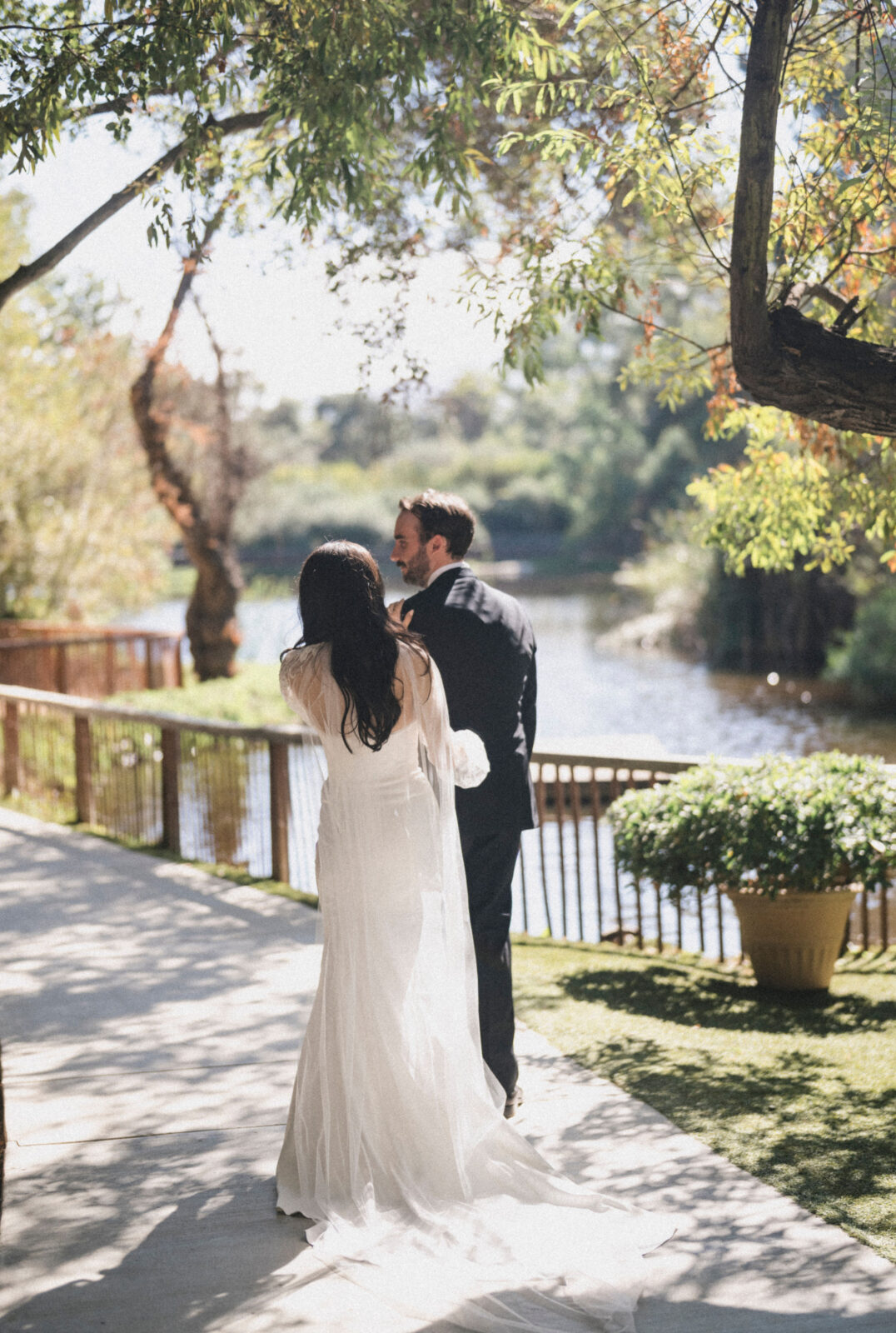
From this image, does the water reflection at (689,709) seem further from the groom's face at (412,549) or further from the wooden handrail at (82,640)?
the groom's face at (412,549)

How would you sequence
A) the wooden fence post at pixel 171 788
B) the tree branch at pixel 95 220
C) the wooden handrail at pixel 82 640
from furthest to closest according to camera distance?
the wooden handrail at pixel 82 640 < the wooden fence post at pixel 171 788 < the tree branch at pixel 95 220

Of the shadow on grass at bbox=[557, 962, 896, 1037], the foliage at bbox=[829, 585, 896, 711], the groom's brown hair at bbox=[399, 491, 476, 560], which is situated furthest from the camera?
the foliage at bbox=[829, 585, 896, 711]

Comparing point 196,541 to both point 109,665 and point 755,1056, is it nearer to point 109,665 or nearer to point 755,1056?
point 109,665

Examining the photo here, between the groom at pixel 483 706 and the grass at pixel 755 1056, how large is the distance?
0.79m

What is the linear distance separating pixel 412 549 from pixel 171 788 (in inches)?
199

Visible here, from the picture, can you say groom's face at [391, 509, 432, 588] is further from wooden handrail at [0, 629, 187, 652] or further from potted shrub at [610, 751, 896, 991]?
wooden handrail at [0, 629, 187, 652]

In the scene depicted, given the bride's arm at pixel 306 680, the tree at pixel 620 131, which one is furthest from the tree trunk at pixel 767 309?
the bride's arm at pixel 306 680

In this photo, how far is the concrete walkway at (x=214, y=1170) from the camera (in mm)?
3098

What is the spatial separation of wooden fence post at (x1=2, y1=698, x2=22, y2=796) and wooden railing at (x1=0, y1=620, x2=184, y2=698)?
17.7ft

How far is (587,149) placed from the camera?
5188mm

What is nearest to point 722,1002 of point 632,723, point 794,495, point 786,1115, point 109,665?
point 786,1115

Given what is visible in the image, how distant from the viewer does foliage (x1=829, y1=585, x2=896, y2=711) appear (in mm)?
23125

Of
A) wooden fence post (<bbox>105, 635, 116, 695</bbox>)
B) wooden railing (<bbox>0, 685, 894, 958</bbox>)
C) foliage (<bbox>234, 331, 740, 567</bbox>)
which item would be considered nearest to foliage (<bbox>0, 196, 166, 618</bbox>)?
wooden fence post (<bbox>105, 635, 116, 695</bbox>)

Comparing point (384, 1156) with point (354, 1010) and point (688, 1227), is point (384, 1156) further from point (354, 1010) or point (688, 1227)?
point (688, 1227)
